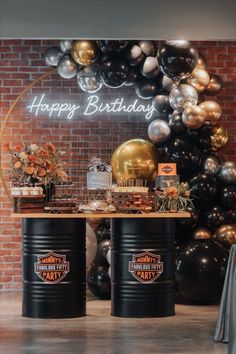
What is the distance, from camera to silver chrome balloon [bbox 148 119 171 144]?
9.92 metres

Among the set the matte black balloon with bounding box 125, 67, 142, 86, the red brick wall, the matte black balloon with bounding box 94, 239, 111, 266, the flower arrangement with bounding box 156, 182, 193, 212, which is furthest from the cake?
the red brick wall

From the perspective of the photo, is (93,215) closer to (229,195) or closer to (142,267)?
(142,267)

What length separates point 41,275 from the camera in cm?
822

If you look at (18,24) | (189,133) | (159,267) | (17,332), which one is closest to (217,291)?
(159,267)

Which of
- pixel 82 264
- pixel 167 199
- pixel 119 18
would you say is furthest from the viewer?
pixel 167 199

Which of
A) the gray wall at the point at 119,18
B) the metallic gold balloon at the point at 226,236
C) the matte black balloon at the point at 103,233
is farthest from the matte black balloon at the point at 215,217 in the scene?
the gray wall at the point at 119,18

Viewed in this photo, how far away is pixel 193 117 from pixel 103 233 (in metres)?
1.69

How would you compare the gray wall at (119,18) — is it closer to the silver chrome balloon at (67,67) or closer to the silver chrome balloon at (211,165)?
the silver chrome balloon at (67,67)

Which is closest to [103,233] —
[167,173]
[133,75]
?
[167,173]

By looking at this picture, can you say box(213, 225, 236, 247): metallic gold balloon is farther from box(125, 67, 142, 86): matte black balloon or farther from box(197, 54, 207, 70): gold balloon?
box(125, 67, 142, 86): matte black balloon

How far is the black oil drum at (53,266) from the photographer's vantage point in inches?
323

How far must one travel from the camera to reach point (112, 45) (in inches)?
387

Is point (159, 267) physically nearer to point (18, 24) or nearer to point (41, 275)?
point (41, 275)

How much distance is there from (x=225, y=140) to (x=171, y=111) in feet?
2.33
